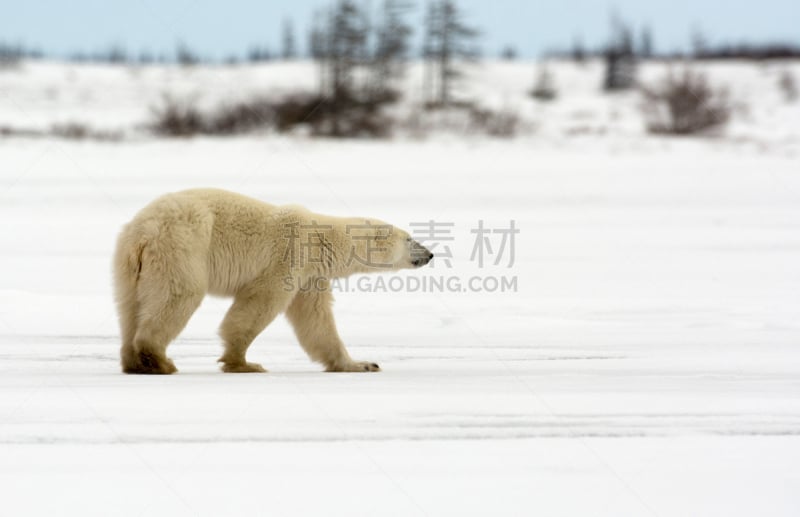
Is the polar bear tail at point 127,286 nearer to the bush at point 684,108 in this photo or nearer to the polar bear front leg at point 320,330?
the polar bear front leg at point 320,330

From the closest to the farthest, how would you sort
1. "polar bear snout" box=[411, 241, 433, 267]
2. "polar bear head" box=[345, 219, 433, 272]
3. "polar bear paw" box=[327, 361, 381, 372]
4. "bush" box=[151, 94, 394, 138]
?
"polar bear paw" box=[327, 361, 381, 372] < "polar bear head" box=[345, 219, 433, 272] < "polar bear snout" box=[411, 241, 433, 267] < "bush" box=[151, 94, 394, 138]

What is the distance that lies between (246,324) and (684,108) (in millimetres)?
19903

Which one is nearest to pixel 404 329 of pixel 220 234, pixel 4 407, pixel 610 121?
pixel 220 234

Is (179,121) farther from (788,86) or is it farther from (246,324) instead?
(788,86)

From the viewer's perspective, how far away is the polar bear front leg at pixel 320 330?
529 cm

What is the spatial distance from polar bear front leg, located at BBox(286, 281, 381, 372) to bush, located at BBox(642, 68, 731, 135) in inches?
735

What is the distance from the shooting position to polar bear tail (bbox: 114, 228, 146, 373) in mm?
4742

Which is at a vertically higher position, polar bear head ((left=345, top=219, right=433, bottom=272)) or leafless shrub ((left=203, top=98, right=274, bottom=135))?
polar bear head ((left=345, top=219, right=433, bottom=272))

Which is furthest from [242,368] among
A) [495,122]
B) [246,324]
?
[495,122]

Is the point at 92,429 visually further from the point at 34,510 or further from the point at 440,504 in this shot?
the point at 440,504

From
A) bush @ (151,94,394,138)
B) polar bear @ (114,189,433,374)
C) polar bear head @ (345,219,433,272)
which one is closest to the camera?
polar bear @ (114,189,433,374)

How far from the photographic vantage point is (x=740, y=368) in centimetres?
512

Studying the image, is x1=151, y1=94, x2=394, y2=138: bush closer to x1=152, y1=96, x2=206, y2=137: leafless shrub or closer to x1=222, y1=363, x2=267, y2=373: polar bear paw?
x1=152, y1=96, x2=206, y2=137: leafless shrub

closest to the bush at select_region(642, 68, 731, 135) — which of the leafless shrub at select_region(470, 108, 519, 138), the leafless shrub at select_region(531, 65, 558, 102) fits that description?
the leafless shrub at select_region(470, 108, 519, 138)
